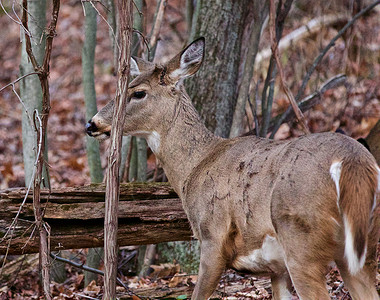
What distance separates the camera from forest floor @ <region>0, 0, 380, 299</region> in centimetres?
627

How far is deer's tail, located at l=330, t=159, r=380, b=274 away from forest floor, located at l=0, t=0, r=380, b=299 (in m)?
2.01

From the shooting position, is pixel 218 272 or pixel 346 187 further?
pixel 218 272

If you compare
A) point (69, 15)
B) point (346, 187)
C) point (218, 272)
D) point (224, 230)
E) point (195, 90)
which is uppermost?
point (69, 15)

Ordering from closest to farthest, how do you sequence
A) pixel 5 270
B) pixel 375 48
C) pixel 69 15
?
pixel 5 270, pixel 375 48, pixel 69 15

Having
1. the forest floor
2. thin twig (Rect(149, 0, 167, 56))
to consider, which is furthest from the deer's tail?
thin twig (Rect(149, 0, 167, 56))

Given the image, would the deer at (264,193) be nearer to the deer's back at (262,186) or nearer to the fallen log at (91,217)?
the deer's back at (262,186)

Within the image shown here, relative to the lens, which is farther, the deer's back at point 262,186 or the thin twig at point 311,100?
the thin twig at point 311,100

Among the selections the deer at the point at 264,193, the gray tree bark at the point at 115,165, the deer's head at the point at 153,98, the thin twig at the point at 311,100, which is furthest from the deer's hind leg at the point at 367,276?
the thin twig at the point at 311,100

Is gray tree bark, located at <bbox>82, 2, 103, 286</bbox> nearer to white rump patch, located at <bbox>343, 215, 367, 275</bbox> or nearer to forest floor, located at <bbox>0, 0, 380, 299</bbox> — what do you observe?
forest floor, located at <bbox>0, 0, 380, 299</bbox>

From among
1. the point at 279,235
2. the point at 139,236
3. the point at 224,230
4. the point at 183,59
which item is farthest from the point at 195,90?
the point at 279,235

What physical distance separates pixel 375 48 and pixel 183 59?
22.8 feet

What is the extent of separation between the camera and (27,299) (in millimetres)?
6113

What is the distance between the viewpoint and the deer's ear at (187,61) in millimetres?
5340

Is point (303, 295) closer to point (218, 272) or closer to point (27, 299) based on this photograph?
point (218, 272)
